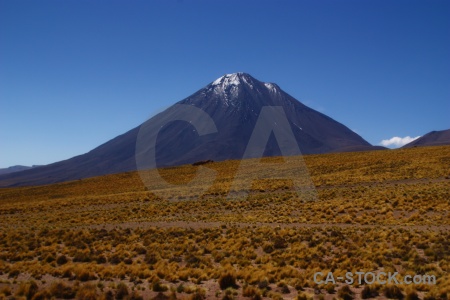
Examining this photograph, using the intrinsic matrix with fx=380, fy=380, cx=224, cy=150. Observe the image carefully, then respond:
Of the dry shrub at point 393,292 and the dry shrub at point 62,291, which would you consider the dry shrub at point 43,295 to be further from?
the dry shrub at point 393,292

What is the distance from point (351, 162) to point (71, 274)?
163ft

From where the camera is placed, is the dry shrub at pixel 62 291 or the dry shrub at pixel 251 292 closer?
the dry shrub at pixel 251 292

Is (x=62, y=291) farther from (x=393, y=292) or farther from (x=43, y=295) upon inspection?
(x=393, y=292)

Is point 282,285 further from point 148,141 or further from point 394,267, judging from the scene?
point 148,141

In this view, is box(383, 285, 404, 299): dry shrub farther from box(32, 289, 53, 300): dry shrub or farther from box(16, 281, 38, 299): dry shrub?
box(16, 281, 38, 299): dry shrub

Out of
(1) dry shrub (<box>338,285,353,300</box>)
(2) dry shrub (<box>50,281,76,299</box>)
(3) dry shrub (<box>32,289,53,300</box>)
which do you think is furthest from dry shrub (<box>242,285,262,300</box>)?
(3) dry shrub (<box>32,289,53,300</box>)

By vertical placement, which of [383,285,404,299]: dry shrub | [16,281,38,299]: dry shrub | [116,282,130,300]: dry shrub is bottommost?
[383,285,404,299]: dry shrub

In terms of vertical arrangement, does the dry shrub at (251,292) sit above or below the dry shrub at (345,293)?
above

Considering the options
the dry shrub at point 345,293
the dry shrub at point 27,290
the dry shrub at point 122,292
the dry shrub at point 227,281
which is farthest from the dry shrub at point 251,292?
the dry shrub at point 27,290

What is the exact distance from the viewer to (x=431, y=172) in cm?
3947

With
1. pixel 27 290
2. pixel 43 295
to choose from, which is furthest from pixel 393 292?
pixel 27 290

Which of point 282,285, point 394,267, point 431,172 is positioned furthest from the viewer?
point 431,172

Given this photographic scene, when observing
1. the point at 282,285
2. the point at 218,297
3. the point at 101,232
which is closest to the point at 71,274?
the point at 218,297

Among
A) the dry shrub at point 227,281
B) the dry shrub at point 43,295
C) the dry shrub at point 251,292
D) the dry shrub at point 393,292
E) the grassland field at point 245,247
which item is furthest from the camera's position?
the dry shrub at point 227,281
